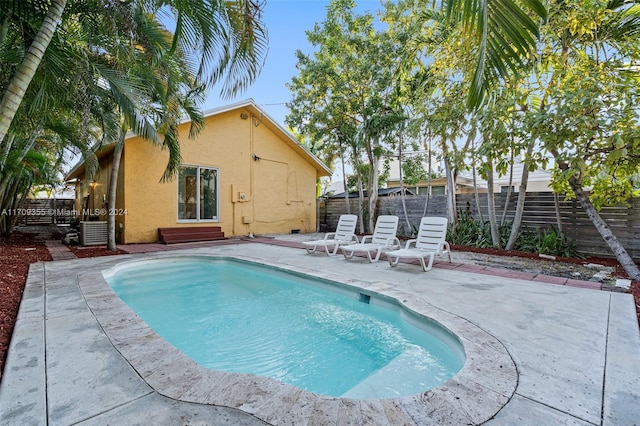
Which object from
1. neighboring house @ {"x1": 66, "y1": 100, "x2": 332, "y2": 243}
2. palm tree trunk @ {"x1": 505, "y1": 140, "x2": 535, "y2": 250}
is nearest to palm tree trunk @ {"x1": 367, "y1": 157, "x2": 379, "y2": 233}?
neighboring house @ {"x1": 66, "y1": 100, "x2": 332, "y2": 243}

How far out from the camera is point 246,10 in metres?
3.75

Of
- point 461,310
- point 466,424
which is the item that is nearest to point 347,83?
point 461,310

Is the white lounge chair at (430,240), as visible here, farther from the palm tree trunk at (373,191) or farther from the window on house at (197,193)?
the window on house at (197,193)

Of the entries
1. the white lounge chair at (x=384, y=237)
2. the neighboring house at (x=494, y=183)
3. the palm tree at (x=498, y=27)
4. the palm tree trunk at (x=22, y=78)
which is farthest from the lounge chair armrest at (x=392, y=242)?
the neighboring house at (x=494, y=183)

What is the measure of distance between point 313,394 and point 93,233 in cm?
1111

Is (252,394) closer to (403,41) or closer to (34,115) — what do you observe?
(34,115)

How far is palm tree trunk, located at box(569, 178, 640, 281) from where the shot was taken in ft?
19.8

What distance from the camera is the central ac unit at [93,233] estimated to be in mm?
10180

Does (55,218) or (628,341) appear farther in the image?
(55,218)

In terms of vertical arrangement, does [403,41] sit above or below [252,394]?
above

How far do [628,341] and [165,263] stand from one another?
8747 mm

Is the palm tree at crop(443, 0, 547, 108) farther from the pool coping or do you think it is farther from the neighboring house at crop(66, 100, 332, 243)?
the neighboring house at crop(66, 100, 332, 243)

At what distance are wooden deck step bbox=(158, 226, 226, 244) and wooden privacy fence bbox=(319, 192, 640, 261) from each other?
7.65 meters

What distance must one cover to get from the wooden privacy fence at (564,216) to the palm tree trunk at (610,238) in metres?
1.46
